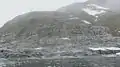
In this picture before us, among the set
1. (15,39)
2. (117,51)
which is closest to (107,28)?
(15,39)

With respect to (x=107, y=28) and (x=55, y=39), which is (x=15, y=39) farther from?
(x=107, y=28)

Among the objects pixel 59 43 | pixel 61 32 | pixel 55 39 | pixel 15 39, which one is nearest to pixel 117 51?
pixel 59 43

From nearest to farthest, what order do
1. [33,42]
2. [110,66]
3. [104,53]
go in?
[110,66] → [104,53] → [33,42]

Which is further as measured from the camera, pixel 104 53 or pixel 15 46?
pixel 15 46

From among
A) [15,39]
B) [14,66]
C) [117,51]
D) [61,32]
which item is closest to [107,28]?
[61,32]

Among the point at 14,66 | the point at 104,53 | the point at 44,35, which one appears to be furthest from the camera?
the point at 44,35

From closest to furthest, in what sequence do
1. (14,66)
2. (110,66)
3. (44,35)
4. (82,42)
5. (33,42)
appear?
(110,66)
(14,66)
(82,42)
(33,42)
(44,35)

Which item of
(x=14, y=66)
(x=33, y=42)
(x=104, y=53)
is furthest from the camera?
(x=33, y=42)

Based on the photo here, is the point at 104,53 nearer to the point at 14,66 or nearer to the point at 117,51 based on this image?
the point at 117,51

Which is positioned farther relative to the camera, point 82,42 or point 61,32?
point 61,32
